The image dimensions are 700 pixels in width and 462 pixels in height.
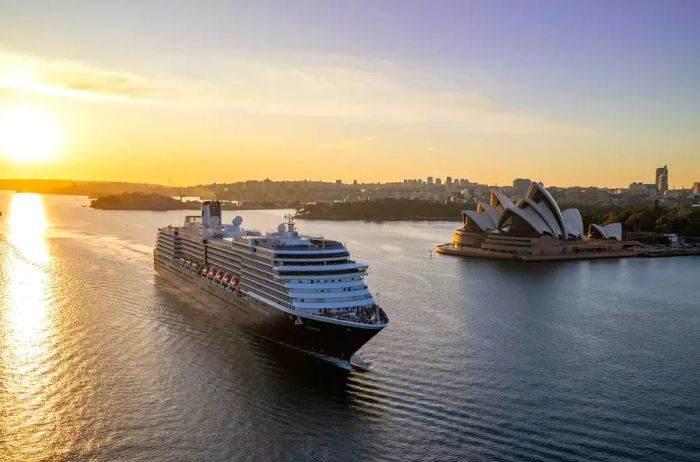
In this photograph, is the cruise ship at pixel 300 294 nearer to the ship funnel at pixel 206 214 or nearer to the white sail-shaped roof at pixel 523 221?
the ship funnel at pixel 206 214

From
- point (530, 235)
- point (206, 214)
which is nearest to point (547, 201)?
point (530, 235)

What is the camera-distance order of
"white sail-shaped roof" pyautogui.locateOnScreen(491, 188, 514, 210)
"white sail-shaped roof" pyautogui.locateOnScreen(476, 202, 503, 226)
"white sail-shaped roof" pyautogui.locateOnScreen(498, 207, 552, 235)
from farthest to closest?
"white sail-shaped roof" pyautogui.locateOnScreen(476, 202, 503, 226) < "white sail-shaped roof" pyautogui.locateOnScreen(491, 188, 514, 210) < "white sail-shaped roof" pyautogui.locateOnScreen(498, 207, 552, 235)

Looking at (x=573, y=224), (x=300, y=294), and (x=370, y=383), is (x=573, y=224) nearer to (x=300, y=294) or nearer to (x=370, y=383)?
(x=300, y=294)

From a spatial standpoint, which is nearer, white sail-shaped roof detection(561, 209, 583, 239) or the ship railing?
the ship railing

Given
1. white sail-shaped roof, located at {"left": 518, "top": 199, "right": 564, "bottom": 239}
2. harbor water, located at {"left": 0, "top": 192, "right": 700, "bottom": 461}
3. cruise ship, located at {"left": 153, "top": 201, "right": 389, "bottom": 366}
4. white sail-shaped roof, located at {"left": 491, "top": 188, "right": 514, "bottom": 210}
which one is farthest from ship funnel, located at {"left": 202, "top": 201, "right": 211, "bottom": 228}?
white sail-shaped roof, located at {"left": 518, "top": 199, "right": 564, "bottom": 239}

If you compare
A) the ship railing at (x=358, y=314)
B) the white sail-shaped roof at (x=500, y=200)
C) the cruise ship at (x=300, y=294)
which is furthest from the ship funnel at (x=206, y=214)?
the white sail-shaped roof at (x=500, y=200)

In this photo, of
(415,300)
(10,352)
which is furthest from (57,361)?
(415,300)

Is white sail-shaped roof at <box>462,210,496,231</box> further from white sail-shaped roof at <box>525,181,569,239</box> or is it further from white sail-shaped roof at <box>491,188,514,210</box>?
white sail-shaped roof at <box>525,181,569,239</box>
